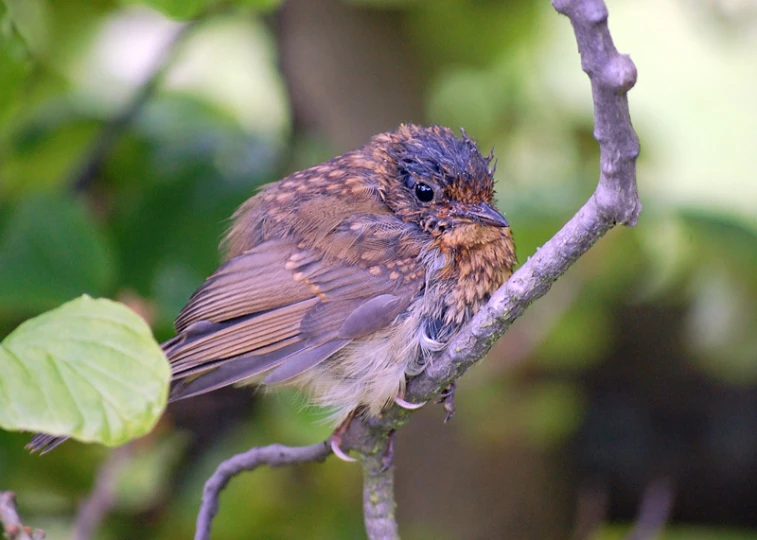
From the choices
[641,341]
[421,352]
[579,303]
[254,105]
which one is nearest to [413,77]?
[254,105]

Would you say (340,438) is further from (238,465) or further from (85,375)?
(85,375)

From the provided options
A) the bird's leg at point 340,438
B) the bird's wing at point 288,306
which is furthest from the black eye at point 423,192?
the bird's leg at point 340,438

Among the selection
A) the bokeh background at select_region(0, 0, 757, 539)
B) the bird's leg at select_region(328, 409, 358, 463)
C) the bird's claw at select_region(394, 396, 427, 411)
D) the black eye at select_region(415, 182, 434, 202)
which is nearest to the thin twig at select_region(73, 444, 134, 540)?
the bokeh background at select_region(0, 0, 757, 539)

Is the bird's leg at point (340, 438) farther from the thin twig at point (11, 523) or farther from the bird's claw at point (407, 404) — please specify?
the thin twig at point (11, 523)

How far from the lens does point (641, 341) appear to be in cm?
533

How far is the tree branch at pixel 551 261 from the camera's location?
1.50 meters

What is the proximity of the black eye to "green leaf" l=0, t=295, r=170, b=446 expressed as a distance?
1.37 m

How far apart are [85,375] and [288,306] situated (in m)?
1.14

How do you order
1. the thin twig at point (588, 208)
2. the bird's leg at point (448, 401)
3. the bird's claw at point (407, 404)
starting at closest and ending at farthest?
the thin twig at point (588, 208), the bird's claw at point (407, 404), the bird's leg at point (448, 401)

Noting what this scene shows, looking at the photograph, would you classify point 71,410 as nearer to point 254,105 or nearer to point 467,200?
point 467,200

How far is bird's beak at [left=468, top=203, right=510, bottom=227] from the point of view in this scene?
280cm

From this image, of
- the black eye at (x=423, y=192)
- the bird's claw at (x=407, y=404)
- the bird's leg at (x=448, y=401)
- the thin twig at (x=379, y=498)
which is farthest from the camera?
the black eye at (x=423, y=192)

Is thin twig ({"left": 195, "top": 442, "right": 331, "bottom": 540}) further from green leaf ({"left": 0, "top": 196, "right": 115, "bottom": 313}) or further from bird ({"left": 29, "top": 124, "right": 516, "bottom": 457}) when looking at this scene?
green leaf ({"left": 0, "top": 196, "right": 115, "bottom": 313})

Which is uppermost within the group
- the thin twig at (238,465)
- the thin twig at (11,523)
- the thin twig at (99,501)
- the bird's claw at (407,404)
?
the bird's claw at (407,404)
